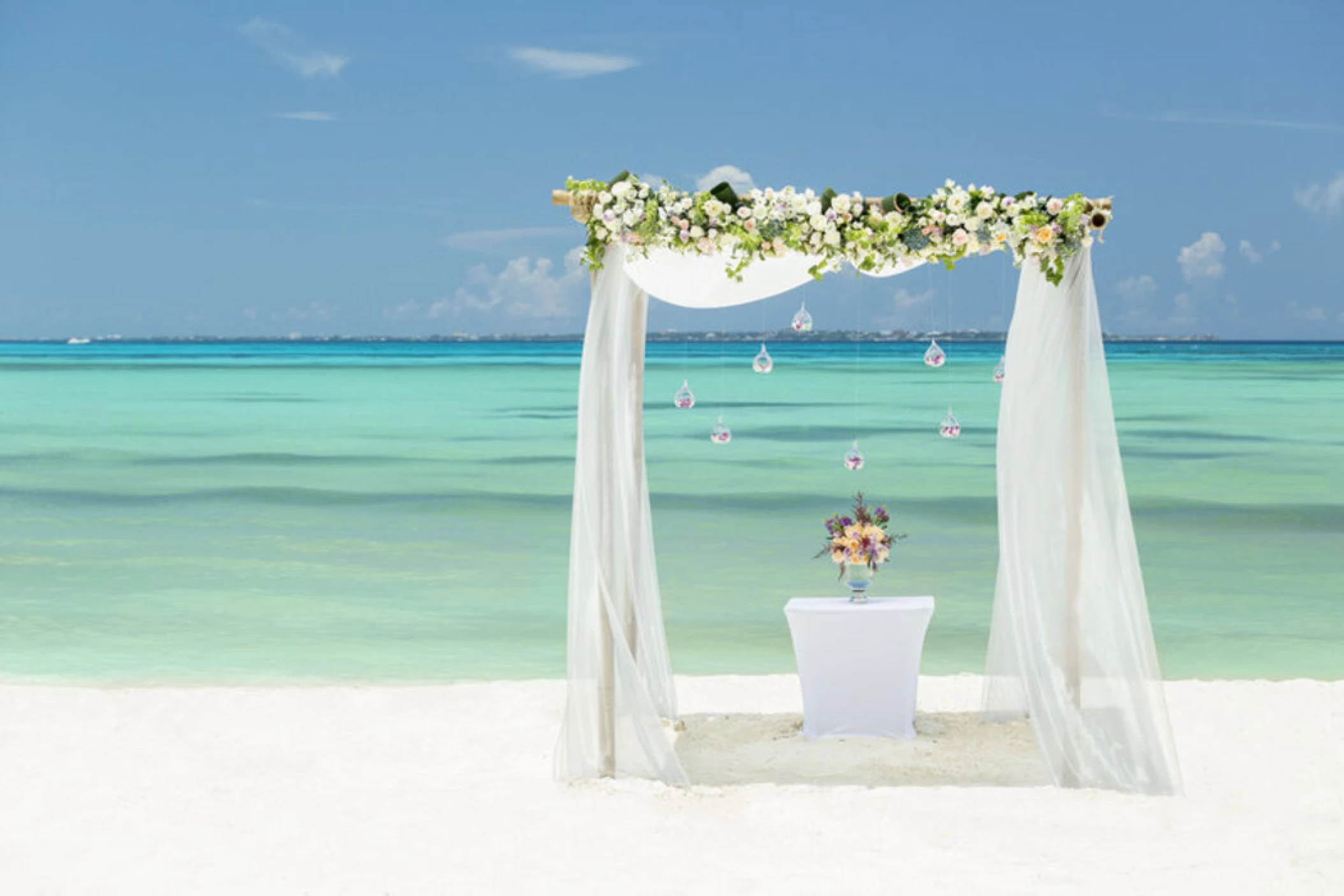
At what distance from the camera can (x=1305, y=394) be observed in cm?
3769

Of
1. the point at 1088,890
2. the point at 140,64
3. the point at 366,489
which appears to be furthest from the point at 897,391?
the point at 1088,890

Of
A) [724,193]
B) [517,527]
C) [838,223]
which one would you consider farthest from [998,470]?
[517,527]

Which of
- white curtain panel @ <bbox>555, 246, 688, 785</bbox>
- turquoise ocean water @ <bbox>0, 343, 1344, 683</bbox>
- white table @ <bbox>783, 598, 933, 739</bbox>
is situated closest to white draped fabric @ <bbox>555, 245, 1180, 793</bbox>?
white curtain panel @ <bbox>555, 246, 688, 785</bbox>

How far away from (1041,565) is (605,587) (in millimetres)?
1728

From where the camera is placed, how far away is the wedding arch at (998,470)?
5.93 meters

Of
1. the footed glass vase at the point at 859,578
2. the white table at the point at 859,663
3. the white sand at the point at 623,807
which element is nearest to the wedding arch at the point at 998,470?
the white sand at the point at 623,807

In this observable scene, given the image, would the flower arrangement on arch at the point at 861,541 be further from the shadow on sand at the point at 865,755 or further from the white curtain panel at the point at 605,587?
the white curtain panel at the point at 605,587

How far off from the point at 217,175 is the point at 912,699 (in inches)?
2044

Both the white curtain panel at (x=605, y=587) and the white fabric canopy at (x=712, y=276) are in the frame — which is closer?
the white curtain panel at (x=605, y=587)

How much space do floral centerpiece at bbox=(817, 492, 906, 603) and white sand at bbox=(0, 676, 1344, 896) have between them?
71 centimetres

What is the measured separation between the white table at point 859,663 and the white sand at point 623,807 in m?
0.13

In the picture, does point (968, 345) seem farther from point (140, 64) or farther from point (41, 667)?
point (41, 667)

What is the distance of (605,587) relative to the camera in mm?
6016

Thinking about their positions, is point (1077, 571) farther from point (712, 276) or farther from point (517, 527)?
point (517, 527)
